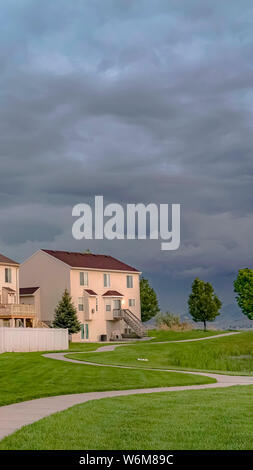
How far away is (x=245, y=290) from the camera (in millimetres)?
84625

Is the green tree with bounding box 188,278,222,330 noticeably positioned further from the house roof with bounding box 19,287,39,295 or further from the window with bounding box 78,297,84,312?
the house roof with bounding box 19,287,39,295

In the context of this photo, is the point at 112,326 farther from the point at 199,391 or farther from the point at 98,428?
the point at 98,428

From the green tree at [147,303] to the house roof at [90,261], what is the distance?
24.4 feet

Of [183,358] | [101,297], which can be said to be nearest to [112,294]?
[101,297]

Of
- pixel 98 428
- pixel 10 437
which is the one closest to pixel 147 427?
pixel 98 428

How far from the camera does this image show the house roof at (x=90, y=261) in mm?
67625

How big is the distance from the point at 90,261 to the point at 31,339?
27117 millimetres

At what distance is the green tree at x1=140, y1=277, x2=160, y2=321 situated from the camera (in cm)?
8050

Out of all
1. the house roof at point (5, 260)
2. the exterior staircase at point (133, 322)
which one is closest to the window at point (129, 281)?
the exterior staircase at point (133, 322)

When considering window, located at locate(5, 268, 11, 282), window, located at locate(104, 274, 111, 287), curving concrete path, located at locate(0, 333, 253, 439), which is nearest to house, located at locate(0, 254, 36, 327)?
window, located at locate(5, 268, 11, 282)
